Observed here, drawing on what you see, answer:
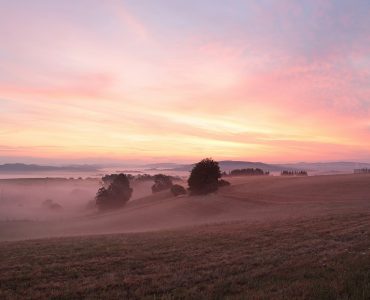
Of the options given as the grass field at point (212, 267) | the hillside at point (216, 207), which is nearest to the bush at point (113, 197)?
the hillside at point (216, 207)

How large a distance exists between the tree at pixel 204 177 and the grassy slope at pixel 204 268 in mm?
47451

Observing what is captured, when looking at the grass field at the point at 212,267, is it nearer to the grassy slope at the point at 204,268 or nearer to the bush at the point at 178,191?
the grassy slope at the point at 204,268

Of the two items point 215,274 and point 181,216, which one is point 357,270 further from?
point 181,216

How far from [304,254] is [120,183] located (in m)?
73.8

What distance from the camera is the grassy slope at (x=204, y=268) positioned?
962 centimetres

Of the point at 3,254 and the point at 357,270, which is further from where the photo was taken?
the point at 3,254

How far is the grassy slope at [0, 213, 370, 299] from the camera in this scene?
962 cm

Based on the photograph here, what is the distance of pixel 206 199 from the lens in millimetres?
57625

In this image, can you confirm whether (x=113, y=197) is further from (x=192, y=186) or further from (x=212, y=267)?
(x=212, y=267)

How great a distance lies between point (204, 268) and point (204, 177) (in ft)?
177

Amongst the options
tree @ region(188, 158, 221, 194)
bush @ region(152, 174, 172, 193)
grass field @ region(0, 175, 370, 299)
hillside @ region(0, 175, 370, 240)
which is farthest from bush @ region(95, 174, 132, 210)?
grass field @ region(0, 175, 370, 299)

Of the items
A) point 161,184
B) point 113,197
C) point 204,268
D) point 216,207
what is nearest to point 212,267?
point 204,268

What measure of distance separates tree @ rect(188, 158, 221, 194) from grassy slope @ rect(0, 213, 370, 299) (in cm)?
4745

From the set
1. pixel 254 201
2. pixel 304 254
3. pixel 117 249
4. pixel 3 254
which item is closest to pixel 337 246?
pixel 304 254
